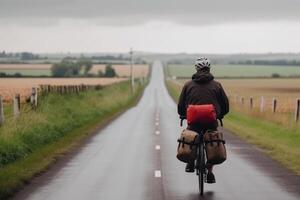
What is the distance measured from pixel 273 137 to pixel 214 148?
530 inches

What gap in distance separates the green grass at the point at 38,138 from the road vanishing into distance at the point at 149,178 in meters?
0.40

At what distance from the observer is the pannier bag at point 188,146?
1120 cm

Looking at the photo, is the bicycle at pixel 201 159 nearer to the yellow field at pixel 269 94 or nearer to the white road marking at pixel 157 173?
the white road marking at pixel 157 173

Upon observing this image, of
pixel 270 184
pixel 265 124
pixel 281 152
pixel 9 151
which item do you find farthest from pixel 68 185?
pixel 265 124

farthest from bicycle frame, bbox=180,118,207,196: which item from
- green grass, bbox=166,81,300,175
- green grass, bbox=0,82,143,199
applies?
green grass, bbox=166,81,300,175

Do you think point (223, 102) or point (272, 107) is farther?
point (272, 107)

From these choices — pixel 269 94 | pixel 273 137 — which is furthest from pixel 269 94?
pixel 273 137

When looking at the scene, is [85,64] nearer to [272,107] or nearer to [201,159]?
[272,107]

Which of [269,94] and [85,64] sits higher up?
[269,94]

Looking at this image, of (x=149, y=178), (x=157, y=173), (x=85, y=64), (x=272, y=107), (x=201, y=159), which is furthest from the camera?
(x=85, y=64)

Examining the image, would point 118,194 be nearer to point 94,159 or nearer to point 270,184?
point 270,184

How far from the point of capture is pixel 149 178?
Answer: 45.4 ft

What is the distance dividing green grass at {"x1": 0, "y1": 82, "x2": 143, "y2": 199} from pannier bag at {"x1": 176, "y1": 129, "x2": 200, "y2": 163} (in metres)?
3.06

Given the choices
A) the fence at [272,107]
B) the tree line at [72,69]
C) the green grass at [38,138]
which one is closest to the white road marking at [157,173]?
the green grass at [38,138]
